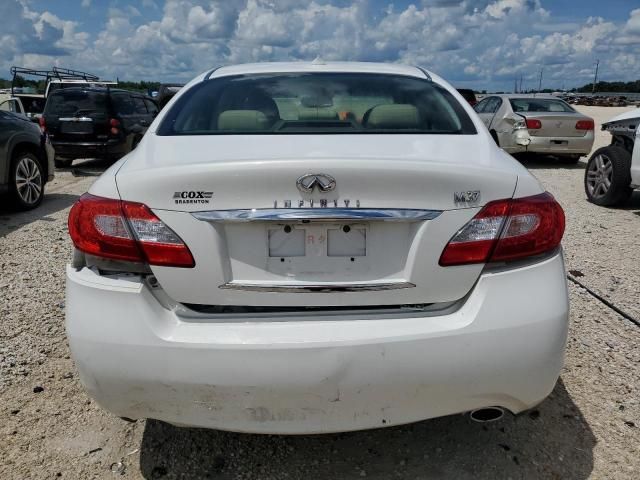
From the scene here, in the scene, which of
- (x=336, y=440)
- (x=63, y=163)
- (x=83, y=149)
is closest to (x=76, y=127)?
(x=83, y=149)

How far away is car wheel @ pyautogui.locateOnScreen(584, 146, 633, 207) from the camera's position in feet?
24.5

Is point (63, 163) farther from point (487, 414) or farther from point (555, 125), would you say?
point (487, 414)

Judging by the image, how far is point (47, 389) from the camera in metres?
2.98

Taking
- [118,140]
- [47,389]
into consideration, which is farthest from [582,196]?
[118,140]

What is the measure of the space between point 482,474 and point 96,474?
1.56 meters

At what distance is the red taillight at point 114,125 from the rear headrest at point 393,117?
1032 centimetres

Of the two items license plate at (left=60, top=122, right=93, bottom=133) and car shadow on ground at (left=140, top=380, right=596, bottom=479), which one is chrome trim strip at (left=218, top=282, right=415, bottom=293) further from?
license plate at (left=60, top=122, right=93, bottom=133)

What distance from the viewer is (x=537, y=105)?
12.7 m

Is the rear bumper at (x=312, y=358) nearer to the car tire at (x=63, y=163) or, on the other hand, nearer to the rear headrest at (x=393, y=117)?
the rear headrest at (x=393, y=117)

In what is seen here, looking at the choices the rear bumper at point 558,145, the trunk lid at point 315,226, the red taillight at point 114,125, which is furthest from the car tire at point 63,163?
the trunk lid at point 315,226

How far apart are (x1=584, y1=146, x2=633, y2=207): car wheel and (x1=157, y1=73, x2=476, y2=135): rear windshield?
5.48m

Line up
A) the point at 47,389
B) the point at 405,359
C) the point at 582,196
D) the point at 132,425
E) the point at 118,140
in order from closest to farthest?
the point at 405,359, the point at 132,425, the point at 47,389, the point at 582,196, the point at 118,140

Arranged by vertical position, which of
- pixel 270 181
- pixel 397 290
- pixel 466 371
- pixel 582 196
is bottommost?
pixel 582 196

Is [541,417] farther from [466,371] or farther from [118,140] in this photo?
[118,140]
